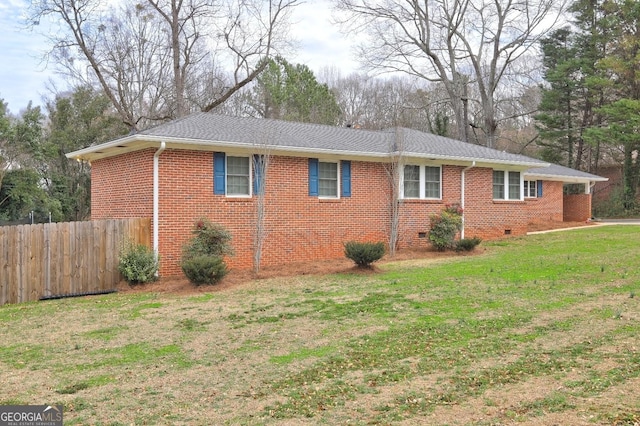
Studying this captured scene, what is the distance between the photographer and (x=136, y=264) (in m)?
12.2

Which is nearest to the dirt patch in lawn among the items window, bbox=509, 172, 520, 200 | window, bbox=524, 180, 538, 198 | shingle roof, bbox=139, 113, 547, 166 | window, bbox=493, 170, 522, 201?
shingle roof, bbox=139, 113, 547, 166

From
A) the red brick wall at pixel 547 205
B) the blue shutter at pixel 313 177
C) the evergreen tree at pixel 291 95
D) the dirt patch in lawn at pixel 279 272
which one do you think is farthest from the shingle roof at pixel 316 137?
the evergreen tree at pixel 291 95

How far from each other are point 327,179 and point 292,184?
52.4 inches

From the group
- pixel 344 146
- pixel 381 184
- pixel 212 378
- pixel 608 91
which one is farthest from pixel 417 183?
pixel 608 91

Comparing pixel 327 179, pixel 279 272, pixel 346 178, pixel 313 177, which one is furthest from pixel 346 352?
pixel 346 178

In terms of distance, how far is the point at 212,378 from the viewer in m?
5.93

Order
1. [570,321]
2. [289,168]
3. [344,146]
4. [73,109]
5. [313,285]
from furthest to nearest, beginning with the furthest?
[73,109]
[344,146]
[289,168]
[313,285]
[570,321]

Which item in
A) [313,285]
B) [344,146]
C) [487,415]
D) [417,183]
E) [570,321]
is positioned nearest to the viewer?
[487,415]

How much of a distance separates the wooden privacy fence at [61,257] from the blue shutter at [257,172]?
291 centimetres

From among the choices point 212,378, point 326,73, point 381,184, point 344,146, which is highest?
point 326,73

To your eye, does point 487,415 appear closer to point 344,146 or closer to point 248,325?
point 248,325

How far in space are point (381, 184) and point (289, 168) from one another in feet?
11.0

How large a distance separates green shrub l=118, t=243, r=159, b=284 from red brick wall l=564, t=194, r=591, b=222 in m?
23.9

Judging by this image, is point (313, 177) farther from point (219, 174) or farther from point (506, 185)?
point (506, 185)
